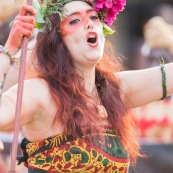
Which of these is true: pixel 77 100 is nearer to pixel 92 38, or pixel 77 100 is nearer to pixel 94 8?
pixel 92 38

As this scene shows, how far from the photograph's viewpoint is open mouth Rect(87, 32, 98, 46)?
13.7 ft

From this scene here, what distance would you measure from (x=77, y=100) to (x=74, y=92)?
5 centimetres

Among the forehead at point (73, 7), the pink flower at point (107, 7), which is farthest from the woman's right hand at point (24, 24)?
the pink flower at point (107, 7)

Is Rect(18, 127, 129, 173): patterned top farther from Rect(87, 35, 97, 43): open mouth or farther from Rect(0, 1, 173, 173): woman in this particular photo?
Rect(87, 35, 97, 43): open mouth

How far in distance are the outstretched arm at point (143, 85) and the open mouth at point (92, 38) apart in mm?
305

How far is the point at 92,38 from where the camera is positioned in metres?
4.20

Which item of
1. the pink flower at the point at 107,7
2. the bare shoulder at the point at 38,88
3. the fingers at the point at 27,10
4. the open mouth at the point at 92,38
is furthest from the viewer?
the pink flower at the point at 107,7

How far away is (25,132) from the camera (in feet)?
13.5

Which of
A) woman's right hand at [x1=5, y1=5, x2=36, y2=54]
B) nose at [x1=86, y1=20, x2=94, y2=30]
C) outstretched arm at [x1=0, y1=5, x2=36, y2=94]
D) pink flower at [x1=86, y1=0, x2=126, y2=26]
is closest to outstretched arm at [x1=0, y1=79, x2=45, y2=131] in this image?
outstretched arm at [x1=0, y1=5, x2=36, y2=94]

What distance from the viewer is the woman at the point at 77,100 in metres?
4.02

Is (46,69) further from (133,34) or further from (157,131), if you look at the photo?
(133,34)

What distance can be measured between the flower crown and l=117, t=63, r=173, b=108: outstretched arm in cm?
26

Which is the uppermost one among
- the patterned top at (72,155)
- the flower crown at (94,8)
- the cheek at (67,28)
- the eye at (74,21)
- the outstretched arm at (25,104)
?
the flower crown at (94,8)

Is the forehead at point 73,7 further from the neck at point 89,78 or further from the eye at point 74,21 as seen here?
the neck at point 89,78
